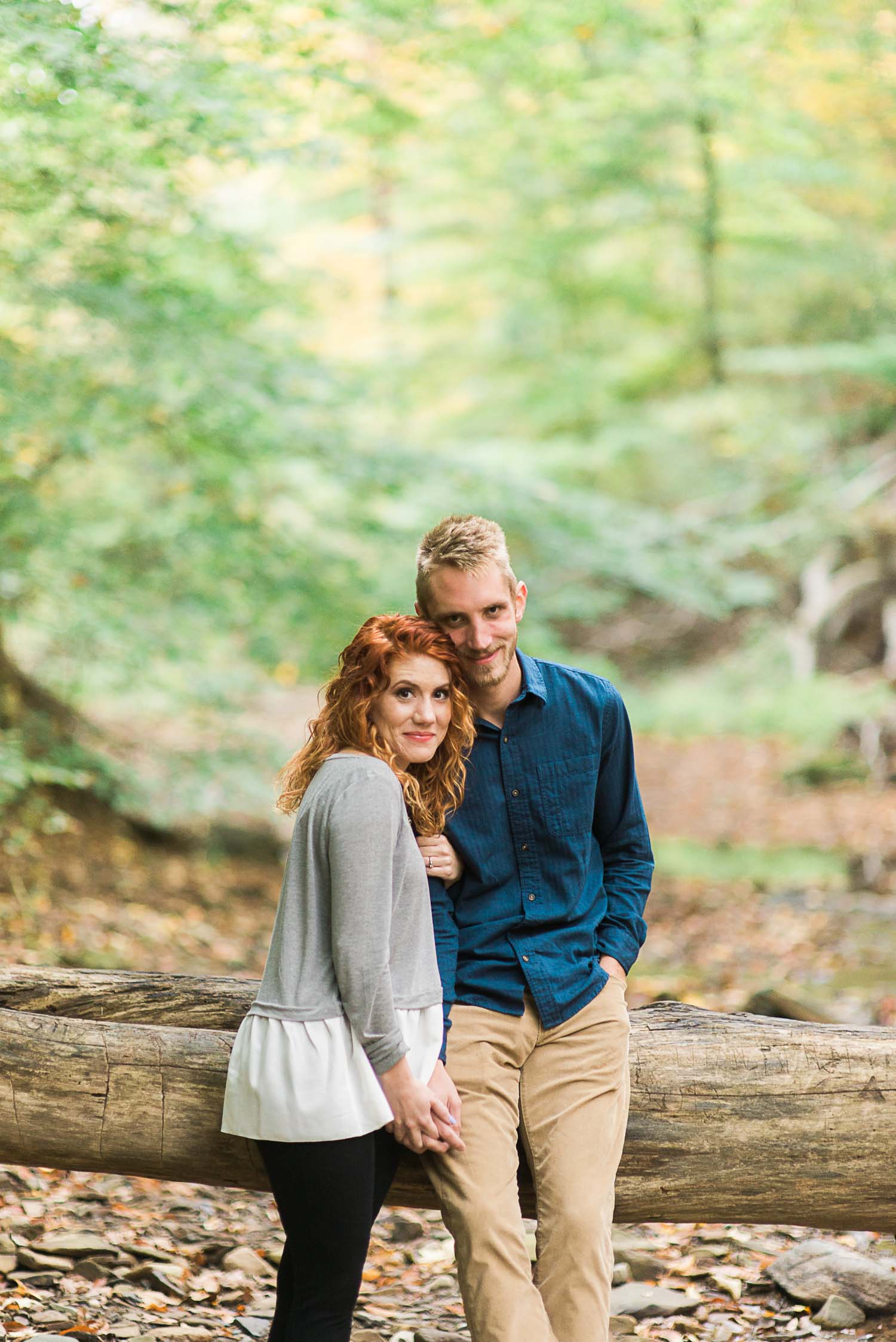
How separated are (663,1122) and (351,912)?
47.1 inches

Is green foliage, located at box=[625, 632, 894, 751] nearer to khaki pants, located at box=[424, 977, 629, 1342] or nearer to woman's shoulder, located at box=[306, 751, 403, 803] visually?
khaki pants, located at box=[424, 977, 629, 1342]

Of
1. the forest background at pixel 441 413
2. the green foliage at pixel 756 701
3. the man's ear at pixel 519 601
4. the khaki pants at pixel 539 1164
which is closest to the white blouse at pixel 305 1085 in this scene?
the khaki pants at pixel 539 1164

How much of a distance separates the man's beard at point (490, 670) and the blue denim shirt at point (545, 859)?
10 centimetres

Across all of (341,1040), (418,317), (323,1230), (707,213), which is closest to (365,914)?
(341,1040)

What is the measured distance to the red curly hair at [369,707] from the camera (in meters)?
2.61

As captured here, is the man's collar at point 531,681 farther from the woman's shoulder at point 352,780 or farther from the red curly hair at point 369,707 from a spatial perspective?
the woman's shoulder at point 352,780

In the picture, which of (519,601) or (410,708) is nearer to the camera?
(410,708)

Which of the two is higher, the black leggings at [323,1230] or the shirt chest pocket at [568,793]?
the shirt chest pocket at [568,793]

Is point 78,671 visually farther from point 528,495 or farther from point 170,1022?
point 170,1022

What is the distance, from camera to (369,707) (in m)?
2.62

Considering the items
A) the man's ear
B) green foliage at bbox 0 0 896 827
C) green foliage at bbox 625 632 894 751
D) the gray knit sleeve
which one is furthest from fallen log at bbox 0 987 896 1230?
green foliage at bbox 625 632 894 751

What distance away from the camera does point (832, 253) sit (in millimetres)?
14734

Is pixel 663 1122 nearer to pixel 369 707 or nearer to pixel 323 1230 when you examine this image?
pixel 323 1230

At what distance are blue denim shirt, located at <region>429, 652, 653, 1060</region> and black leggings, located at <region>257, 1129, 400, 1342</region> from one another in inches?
19.4
